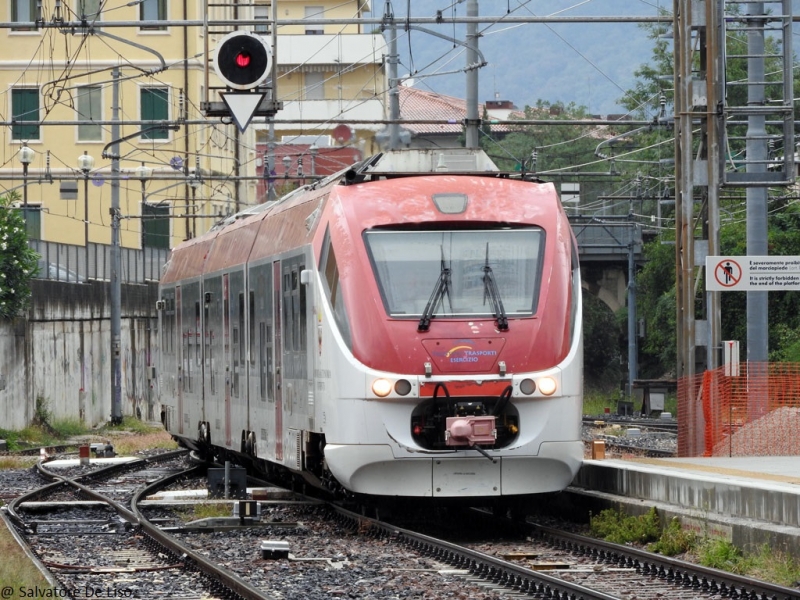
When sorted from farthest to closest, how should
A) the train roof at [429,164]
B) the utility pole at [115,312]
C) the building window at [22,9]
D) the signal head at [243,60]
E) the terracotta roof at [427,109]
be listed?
the terracotta roof at [427,109] < the building window at [22,9] < the utility pole at [115,312] < the train roof at [429,164] < the signal head at [243,60]

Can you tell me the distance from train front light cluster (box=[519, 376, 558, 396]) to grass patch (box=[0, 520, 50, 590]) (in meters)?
4.30

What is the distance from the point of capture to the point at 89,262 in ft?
151

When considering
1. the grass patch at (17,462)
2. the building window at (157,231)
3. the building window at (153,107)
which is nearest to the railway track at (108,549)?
the grass patch at (17,462)

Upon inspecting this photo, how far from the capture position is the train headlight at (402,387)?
1367 centimetres

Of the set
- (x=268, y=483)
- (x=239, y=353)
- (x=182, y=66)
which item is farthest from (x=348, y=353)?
(x=182, y=66)

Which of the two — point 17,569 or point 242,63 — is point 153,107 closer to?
point 242,63

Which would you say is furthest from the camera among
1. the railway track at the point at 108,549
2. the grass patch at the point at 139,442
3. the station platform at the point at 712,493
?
the grass patch at the point at 139,442

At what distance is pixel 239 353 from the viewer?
63.0 ft

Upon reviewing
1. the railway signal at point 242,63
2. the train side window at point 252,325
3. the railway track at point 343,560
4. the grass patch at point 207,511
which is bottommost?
the grass patch at point 207,511

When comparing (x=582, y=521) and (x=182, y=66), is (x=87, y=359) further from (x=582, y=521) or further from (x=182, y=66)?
(x=582, y=521)

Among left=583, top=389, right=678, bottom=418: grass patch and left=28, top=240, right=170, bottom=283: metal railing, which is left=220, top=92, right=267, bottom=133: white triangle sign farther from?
left=583, top=389, right=678, bottom=418: grass patch

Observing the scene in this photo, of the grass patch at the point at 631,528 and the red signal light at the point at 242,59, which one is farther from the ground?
the red signal light at the point at 242,59

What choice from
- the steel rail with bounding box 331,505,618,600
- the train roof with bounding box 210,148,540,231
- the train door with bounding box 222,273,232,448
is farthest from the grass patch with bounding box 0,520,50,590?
the train door with bounding box 222,273,232,448

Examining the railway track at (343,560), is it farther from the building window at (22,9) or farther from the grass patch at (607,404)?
the building window at (22,9)
